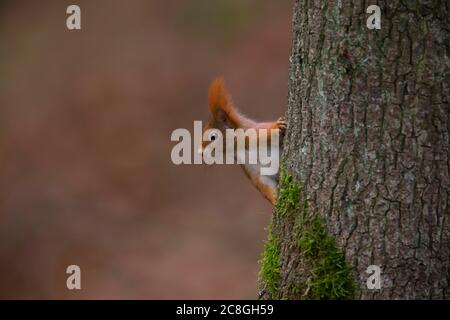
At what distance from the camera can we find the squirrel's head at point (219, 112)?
4430 mm

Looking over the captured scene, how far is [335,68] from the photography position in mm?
3412

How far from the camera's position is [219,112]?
4461 millimetres

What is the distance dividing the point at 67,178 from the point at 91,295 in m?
2.07

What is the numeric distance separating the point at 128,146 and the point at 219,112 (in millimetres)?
6546

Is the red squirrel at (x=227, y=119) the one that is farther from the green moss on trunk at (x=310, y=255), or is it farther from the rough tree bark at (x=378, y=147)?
the rough tree bark at (x=378, y=147)

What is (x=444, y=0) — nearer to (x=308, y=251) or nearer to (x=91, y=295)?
(x=308, y=251)

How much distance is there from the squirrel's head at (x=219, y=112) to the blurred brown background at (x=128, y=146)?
4.72 m

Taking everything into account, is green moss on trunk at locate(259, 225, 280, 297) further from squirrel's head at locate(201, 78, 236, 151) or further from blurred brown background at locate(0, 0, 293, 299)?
blurred brown background at locate(0, 0, 293, 299)

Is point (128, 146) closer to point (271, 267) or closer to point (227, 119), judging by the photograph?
point (227, 119)

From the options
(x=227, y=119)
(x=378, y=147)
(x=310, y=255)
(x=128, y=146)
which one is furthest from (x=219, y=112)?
(x=128, y=146)

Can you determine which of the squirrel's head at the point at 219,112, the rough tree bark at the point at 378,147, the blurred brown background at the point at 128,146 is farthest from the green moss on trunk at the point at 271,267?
the blurred brown background at the point at 128,146
